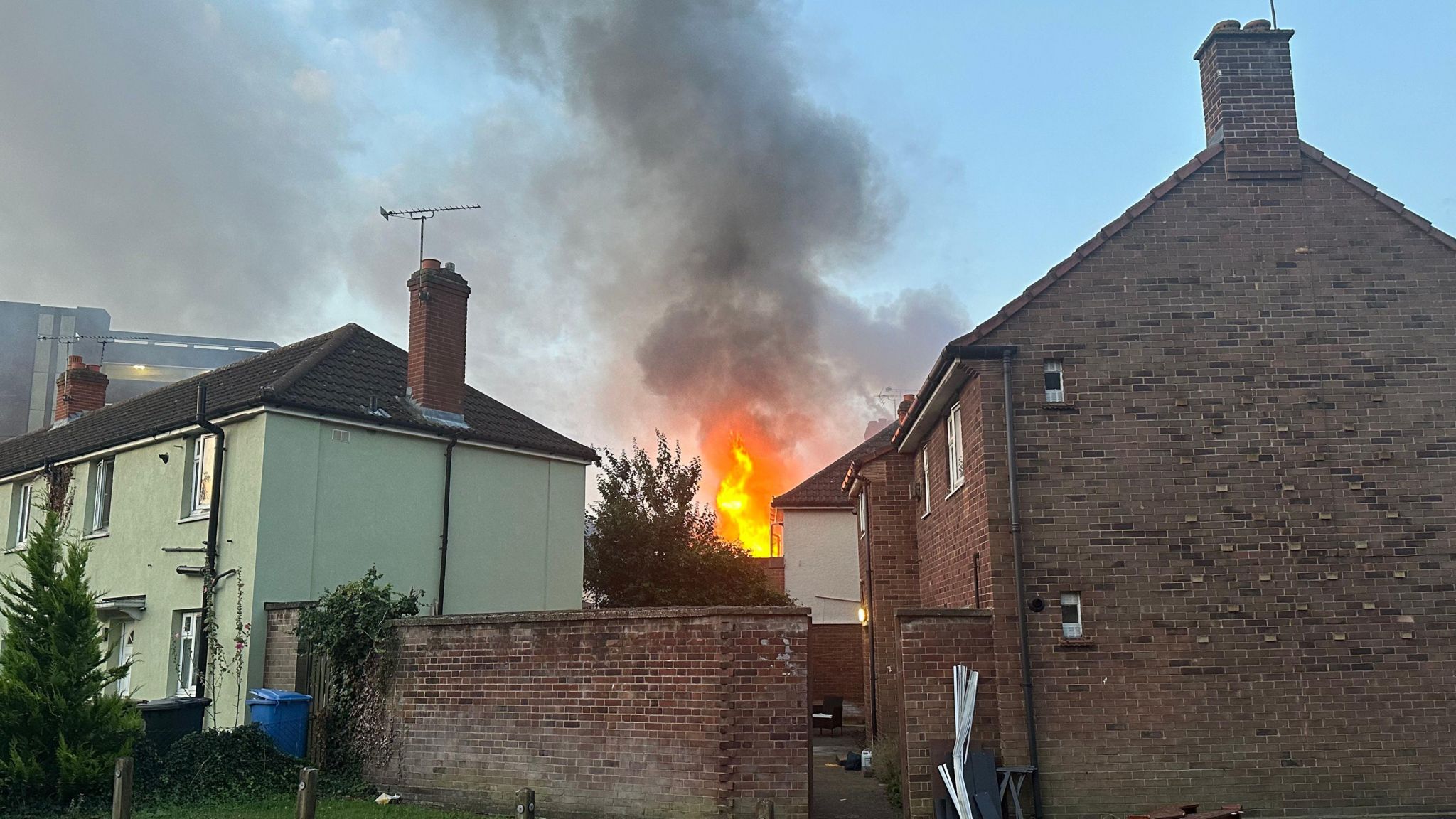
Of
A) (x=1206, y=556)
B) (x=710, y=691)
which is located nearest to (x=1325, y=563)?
(x=1206, y=556)

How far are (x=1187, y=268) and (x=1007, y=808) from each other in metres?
6.58

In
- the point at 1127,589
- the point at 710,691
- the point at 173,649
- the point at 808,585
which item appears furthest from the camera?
the point at 808,585

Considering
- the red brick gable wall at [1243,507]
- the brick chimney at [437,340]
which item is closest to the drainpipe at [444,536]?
the brick chimney at [437,340]

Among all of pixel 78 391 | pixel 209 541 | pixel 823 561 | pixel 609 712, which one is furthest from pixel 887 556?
pixel 78 391

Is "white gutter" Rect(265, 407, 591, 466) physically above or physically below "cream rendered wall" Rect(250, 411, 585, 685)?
above

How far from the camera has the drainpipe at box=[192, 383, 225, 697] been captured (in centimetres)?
1641

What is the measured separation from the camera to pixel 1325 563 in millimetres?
11891

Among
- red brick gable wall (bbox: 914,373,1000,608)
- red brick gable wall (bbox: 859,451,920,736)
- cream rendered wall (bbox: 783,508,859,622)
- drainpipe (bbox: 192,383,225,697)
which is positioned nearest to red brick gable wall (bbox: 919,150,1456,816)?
red brick gable wall (bbox: 914,373,1000,608)

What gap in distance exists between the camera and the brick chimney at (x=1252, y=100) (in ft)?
42.4

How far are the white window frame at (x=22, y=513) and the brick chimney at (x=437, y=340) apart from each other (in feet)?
34.7

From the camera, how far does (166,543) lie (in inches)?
720

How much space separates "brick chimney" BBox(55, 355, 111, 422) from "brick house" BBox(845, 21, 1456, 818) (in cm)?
2485

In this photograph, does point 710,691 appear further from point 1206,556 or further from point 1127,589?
point 1206,556

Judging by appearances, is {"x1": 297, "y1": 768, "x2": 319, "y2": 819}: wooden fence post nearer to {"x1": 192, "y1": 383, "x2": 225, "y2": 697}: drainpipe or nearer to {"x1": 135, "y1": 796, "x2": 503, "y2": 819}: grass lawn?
{"x1": 135, "y1": 796, "x2": 503, "y2": 819}: grass lawn
